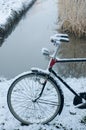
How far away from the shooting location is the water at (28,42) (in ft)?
25.9

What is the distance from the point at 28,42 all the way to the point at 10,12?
7.88 feet

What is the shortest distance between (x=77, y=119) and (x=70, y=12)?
220 inches

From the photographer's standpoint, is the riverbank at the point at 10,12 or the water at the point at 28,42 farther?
the riverbank at the point at 10,12

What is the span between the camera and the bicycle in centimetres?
437

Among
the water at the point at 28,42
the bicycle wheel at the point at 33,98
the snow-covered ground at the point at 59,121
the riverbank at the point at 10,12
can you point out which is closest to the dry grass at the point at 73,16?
the water at the point at 28,42

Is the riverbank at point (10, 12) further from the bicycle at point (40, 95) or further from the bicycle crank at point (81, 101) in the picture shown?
the bicycle crank at point (81, 101)

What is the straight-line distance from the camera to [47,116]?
15.3 ft

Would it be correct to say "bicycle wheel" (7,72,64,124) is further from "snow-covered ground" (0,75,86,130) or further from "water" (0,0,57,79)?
"water" (0,0,57,79)

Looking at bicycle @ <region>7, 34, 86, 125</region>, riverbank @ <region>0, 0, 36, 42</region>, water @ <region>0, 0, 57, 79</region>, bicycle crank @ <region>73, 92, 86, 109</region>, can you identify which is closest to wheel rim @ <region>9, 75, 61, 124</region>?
bicycle @ <region>7, 34, 86, 125</region>

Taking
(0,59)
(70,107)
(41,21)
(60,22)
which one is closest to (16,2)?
(41,21)

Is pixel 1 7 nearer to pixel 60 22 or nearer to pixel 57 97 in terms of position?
pixel 60 22

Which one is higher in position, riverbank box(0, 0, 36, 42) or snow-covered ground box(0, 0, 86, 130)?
snow-covered ground box(0, 0, 86, 130)

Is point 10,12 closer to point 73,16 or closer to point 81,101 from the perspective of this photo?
point 73,16

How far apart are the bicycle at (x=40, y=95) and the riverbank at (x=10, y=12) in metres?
5.15
